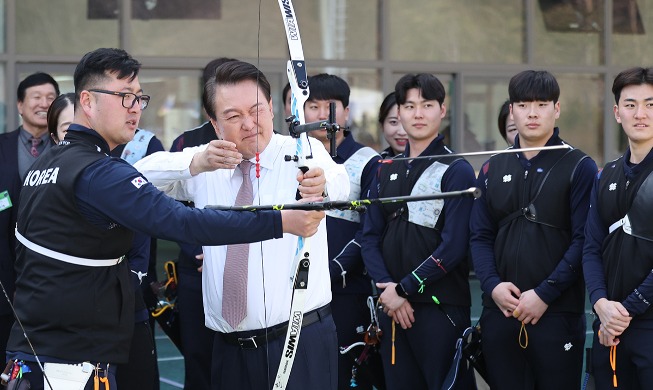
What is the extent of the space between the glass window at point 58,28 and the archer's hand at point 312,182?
616 centimetres

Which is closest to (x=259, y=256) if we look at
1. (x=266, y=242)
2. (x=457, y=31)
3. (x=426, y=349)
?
(x=266, y=242)

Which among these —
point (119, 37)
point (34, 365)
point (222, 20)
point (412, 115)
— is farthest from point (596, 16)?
point (34, 365)

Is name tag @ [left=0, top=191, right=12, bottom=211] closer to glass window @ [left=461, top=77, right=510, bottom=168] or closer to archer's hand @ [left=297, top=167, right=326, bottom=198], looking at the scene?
archer's hand @ [left=297, top=167, right=326, bottom=198]

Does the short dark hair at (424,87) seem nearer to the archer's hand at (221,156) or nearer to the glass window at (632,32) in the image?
the archer's hand at (221,156)

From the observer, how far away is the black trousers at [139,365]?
Answer: 3.72m

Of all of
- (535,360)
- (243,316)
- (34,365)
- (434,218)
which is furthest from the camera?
(434,218)

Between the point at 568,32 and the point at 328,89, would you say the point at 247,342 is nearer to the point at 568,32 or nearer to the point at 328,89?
the point at 328,89

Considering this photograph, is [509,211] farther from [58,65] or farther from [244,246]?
[58,65]

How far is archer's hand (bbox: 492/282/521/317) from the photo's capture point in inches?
162

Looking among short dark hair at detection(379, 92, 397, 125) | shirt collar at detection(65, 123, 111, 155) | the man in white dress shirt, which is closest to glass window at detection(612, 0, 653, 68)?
short dark hair at detection(379, 92, 397, 125)

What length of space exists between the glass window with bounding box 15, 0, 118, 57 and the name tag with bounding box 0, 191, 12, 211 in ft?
13.2

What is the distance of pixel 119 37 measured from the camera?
29.0ft

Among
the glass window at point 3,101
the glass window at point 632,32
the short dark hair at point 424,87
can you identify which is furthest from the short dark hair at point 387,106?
the glass window at point 632,32

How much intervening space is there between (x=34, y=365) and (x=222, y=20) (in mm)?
6627
